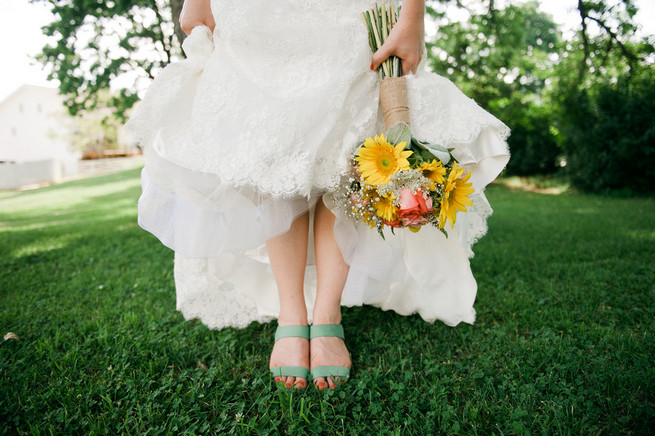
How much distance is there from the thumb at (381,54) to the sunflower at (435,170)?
0.50 meters

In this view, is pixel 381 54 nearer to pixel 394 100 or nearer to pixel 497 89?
pixel 394 100

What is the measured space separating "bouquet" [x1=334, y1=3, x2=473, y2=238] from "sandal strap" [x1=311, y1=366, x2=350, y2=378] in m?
0.53

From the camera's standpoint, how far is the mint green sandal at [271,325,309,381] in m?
1.36

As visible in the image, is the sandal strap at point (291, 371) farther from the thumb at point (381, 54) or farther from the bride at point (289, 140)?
the thumb at point (381, 54)

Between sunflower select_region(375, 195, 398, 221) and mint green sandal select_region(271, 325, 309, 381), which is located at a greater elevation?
sunflower select_region(375, 195, 398, 221)

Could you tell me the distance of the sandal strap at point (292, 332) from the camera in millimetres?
1491

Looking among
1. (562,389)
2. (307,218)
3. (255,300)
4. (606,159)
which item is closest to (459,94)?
(307,218)

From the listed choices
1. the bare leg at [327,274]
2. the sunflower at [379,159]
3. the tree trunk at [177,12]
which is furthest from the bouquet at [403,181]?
the tree trunk at [177,12]

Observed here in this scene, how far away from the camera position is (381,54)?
4.68ft

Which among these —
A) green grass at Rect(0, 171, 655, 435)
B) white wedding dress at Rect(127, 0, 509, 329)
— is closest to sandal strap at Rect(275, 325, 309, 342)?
green grass at Rect(0, 171, 655, 435)

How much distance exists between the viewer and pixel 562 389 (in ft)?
4.05

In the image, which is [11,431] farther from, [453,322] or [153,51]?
[153,51]

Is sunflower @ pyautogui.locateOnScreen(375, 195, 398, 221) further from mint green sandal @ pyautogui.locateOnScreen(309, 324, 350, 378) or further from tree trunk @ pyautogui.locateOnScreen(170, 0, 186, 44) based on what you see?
tree trunk @ pyautogui.locateOnScreen(170, 0, 186, 44)

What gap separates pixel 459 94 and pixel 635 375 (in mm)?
1142
